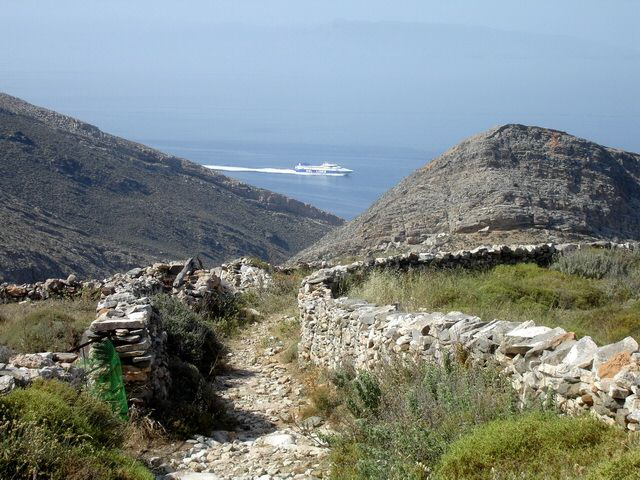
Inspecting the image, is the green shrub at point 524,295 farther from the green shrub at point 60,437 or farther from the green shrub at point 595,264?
the green shrub at point 60,437

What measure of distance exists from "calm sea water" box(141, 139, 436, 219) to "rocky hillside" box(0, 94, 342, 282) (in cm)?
2167

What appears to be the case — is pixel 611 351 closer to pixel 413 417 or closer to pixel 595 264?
pixel 413 417

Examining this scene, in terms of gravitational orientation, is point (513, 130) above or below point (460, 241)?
above

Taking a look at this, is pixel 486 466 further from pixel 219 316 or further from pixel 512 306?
pixel 219 316

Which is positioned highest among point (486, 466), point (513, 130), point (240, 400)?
point (513, 130)

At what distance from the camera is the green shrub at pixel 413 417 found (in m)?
5.65

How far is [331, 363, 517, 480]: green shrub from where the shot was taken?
18.5ft

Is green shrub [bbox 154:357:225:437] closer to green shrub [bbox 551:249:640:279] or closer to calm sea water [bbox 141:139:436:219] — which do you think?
green shrub [bbox 551:249:640:279]

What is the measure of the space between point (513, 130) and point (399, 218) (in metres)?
6.00

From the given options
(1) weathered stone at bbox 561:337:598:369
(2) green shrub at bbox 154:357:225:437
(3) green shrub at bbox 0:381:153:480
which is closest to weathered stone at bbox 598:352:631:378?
(1) weathered stone at bbox 561:337:598:369

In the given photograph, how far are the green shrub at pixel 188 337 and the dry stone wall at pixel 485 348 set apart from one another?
146cm

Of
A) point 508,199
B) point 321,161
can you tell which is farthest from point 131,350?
point 321,161

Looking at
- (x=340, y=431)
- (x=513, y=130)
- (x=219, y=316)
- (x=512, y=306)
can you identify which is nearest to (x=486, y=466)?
(x=340, y=431)

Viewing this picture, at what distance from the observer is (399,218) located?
24.7 meters
